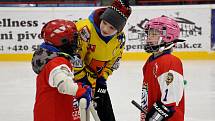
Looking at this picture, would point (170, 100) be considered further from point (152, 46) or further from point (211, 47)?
point (211, 47)

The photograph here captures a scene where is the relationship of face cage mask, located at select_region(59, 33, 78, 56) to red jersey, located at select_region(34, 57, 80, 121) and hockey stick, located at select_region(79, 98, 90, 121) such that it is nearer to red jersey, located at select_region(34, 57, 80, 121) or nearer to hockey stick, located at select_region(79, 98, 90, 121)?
red jersey, located at select_region(34, 57, 80, 121)

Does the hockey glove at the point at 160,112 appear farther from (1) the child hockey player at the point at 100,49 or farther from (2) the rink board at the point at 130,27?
(2) the rink board at the point at 130,27

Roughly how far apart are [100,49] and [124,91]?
2.49 metres

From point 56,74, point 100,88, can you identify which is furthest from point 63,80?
point 100,88

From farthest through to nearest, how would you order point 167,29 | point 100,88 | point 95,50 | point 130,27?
1. point 130,27
2. point 100,88
3. point 95,50
4. point 167,29

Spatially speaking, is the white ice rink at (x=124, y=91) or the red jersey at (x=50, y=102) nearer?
the red jersey at (x=50, y=102)

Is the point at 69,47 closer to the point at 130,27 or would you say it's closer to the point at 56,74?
the point at 56,74

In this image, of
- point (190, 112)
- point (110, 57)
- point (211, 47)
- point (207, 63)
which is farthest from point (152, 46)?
point (211, 47)

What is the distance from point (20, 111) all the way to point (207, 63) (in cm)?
379

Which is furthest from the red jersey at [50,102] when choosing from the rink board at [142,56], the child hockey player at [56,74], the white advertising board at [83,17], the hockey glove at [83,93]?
the white advertising board at [83,17]

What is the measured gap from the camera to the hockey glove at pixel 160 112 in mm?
1942

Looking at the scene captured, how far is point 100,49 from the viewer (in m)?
2.64

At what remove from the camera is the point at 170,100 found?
1.92 meters

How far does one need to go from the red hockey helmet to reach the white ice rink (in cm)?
202
